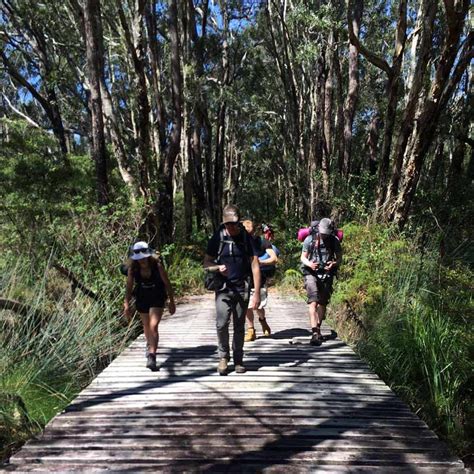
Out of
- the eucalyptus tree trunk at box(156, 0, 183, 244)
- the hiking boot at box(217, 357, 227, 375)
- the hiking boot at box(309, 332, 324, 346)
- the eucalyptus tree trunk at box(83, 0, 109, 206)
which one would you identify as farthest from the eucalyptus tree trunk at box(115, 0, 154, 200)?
the hiking boot at box(217, 357, 227, 375)

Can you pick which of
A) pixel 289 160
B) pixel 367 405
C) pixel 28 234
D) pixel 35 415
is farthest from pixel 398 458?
pixel 289 160

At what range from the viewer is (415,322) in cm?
564

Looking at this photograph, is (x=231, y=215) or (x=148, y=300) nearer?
(x=231, y=215)

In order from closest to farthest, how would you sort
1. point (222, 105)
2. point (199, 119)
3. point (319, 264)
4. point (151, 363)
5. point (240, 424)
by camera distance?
point (240, 424) → point (151, 363) → point (319, 264) → point (199, 119) → point (222, 105)

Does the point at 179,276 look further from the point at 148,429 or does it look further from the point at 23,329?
the point at 148,429

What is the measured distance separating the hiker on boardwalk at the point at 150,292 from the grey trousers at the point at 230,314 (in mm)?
611

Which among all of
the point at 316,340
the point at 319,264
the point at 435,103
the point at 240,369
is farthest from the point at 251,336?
the point at 435,103

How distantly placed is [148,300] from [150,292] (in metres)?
0.09

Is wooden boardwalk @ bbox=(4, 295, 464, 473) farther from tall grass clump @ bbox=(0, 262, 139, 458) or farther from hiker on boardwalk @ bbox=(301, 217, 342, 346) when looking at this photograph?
hiker on boardwalk @ bbox=(301, 217, 342, 346)

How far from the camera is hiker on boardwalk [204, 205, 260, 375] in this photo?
4.62 m

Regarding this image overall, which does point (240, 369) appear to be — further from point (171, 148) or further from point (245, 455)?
point (171, 148)

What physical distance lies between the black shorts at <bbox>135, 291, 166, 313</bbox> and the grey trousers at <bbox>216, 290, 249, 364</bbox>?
68 centimetres

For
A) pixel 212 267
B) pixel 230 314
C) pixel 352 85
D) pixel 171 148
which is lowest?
pixel 230 314

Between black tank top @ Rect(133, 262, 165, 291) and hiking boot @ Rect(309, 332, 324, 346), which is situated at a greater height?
black tank top @ Rect(133, 262, 165, 291)
